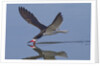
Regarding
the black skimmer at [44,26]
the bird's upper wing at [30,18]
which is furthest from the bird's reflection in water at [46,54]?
the bird's upper wing at [30,18]

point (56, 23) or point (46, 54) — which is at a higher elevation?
point (56, 23)

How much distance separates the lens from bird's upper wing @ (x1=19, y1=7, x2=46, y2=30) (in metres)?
1.58

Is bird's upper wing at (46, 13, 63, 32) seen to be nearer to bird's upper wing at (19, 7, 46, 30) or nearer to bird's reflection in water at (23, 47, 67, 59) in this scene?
bird's upper wing at (19, 7, 46, 30)

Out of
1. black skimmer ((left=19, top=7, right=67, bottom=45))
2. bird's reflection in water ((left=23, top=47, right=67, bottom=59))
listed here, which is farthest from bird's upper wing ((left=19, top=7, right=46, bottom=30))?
bird's reflection in water ((left=23, top=47, right=67, bottom=59))

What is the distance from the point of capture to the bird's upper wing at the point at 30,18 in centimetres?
158

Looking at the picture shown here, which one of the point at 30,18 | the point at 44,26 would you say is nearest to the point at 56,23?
the point at 44,26

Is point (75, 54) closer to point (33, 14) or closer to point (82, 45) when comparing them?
point (82, 45)

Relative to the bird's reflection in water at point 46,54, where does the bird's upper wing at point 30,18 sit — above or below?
above

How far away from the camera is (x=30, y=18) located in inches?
62.7

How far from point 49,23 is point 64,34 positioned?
165 millimetres

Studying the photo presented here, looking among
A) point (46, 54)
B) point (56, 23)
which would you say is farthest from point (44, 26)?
point (46, 54)

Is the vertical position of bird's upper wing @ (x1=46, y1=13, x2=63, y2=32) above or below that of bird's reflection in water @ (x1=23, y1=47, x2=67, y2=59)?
above

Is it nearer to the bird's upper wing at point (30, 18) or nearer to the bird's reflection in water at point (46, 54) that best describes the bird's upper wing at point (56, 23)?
the bird's upper wing at point (30, 18)

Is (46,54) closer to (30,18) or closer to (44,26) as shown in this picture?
(44,26)
